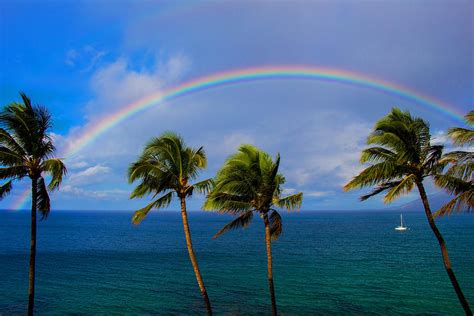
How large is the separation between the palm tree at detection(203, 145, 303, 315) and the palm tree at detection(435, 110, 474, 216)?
24.5 feet

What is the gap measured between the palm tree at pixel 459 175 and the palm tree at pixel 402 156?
1.94ft

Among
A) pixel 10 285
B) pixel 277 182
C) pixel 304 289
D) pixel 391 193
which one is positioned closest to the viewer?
pixel 391 193

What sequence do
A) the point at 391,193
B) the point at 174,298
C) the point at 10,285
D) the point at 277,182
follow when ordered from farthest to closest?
the point at 10,285
the point at 174,298
the point at 277,182
the point at 391,193

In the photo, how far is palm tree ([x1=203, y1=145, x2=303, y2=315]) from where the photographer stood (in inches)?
823

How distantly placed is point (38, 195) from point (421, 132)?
66.7 feet

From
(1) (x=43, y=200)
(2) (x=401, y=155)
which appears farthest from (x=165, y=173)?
(2) (x=401, y=155)

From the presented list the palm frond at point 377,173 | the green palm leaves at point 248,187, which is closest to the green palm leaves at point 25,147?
the green palm leaves at point 248,187

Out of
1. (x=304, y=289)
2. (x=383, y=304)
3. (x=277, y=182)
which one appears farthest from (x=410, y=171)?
(x=304, y=289)

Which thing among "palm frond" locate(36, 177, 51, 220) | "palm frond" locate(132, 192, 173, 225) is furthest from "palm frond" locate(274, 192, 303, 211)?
"palm frond" locate(36, 177, 51, 220)

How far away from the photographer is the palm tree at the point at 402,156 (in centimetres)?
1827

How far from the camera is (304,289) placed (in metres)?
44.9

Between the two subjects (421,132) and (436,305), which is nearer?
(421,132)

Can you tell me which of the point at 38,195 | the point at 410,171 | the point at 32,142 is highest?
the point at 32,142

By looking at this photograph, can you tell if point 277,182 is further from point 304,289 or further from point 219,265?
point 219,265
